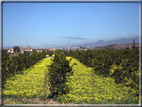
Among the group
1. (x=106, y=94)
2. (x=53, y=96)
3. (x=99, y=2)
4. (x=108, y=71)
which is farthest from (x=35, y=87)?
(x=108, y=71)

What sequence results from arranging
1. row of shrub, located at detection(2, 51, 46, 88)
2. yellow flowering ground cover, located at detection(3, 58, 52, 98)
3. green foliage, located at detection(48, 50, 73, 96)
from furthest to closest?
row of shrub, located at detection(2, 51, 46, 88) → green foliage, located at detection(48, 50, 73, 96) → yellow flowering ground cover, located at detection(3, 58, 52, 98)

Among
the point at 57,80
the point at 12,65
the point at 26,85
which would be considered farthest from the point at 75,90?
the point at 12,65

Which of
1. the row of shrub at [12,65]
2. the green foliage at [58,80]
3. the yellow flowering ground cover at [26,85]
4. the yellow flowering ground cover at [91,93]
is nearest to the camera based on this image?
the yellow flowering ground cover at [91,93]

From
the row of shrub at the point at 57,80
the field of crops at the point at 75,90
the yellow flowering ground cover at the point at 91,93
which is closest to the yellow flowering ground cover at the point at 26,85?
the field of crops at the point at 75,90

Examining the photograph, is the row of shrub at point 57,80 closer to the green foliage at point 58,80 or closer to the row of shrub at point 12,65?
the green foliage at point 58,80

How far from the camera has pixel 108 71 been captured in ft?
29.2

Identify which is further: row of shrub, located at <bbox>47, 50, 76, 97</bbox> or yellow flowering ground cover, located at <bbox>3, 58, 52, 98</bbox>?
row of shrub, located at <bbox>47, 50, 76, 97</bbox>

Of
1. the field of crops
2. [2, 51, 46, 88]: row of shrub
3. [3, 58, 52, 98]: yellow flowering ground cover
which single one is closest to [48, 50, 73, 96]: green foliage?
the field of crops

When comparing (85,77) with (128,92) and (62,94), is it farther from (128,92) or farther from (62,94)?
(128,92)

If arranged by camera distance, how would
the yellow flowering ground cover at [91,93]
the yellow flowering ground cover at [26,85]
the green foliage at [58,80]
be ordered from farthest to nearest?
the green foliage at [58,80]
the yellow flowering ground cover at [26,85]
the yellow flowering ground cover at [91,93]

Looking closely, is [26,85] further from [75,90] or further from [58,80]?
[75,90]

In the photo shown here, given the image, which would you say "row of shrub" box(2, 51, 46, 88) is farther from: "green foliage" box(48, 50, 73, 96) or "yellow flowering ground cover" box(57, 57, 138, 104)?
"yellow flowering ground cover" box(57, 57, 138, 104)

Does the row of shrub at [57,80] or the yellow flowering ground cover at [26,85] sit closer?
the yellow flowering ground cover at [26,85]

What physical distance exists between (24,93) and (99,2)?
141 inches
